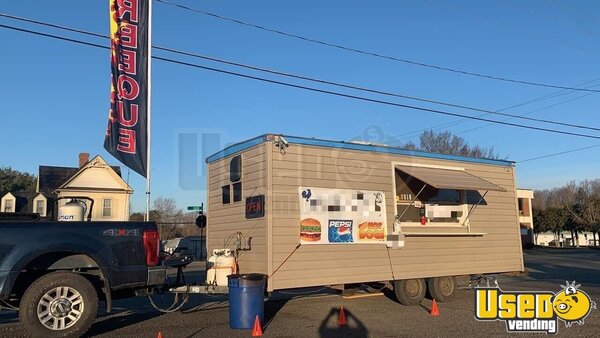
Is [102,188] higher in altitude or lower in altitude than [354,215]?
higher

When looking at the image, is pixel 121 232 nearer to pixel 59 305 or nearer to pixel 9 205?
pixel 59 305

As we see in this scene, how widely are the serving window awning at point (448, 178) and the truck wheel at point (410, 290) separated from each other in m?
2.23

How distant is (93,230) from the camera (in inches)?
A: 308

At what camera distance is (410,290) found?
1173 cm

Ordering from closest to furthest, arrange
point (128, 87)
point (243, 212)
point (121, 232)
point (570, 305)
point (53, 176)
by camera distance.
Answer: point (121, 232)
point (570, 305)
point (243, 212)
point (128, 87)
point (53, 176)

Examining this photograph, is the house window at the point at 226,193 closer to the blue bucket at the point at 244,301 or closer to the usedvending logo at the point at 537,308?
the blue bucket at the point at 244,301

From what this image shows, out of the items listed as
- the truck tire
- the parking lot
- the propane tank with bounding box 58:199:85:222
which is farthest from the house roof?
the truck tire

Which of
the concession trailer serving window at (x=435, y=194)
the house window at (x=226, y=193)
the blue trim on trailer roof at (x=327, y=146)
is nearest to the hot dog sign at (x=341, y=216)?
the concession trailer serving window at (x=435, y=194)

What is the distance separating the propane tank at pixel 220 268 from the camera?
9820mm

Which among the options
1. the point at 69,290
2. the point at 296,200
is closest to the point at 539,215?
the point at 296,200

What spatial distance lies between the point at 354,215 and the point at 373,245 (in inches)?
30.0

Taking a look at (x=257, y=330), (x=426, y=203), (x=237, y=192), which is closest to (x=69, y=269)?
(x=257, y=330)

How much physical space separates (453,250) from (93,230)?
8.05m

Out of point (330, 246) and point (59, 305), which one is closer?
point (59, 305)
